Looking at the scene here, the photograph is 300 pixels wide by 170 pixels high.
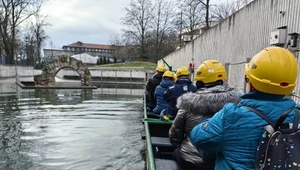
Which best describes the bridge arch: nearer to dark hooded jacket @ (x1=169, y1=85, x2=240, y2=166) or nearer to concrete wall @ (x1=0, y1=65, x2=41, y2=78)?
concrete wall @ (x1=0, y1=65, x2=41, y2=78)

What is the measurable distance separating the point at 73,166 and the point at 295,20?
543 cm

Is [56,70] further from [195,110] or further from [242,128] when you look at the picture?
[242,128]

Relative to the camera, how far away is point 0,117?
10.3m

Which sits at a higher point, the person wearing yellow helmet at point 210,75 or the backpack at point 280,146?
the person wearing yellow helmet at point 210,75

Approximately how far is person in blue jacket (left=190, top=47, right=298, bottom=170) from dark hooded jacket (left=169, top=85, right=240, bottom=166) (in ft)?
2.60

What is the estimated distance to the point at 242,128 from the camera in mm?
1608

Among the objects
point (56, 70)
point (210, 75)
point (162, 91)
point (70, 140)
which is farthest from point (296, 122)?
point (56, 70)

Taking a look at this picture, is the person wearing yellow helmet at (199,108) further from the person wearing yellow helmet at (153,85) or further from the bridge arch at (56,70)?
the bridge arch at (56,70)

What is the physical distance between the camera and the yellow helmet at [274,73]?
1614 millimetres

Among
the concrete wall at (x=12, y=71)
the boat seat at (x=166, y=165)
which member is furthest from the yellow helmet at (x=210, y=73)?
the concrete wall at (x=12, y=71)

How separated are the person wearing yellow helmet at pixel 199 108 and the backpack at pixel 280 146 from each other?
79 centimetres

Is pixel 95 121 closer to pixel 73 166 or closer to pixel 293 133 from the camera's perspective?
pixel 73 166

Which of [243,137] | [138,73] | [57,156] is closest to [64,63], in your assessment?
[138,73]

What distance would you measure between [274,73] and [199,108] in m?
1.12
